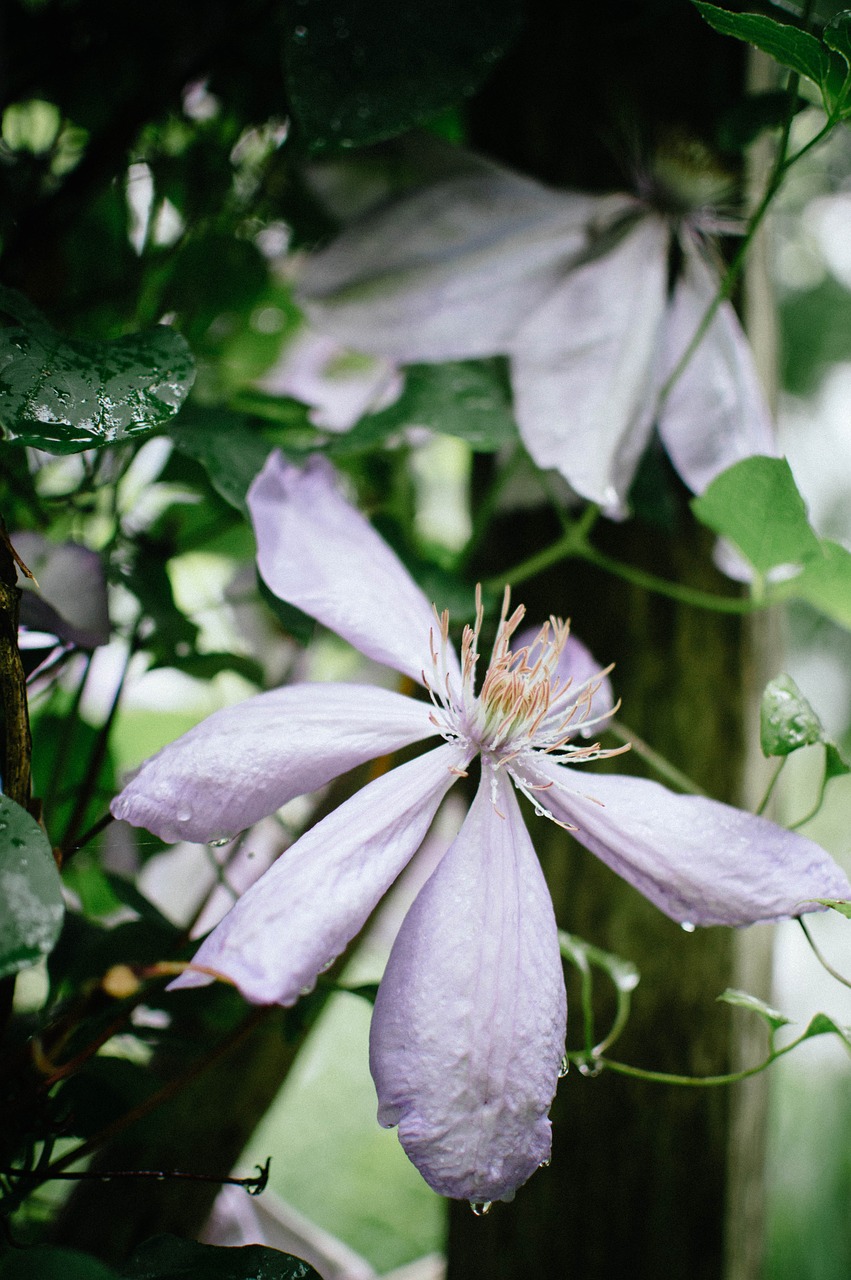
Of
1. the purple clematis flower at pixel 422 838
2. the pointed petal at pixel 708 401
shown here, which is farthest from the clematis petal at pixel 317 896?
the pointed petal at pixel 708 401

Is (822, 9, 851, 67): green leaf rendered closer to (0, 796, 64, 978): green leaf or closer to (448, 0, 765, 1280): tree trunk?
(448, 0, 765, 1280): tree trunk

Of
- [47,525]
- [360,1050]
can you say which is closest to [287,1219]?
[360,1050]

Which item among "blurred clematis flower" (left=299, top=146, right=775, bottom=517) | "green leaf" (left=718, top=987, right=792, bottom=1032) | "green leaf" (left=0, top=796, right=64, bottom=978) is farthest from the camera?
"blurred clematis flower" (left=299, top=146, right=775, bottom=517)

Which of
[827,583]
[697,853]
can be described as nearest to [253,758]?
[697,853]

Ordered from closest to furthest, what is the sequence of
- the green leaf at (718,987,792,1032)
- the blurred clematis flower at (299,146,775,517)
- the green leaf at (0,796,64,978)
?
the green leaf at (0,796,64,978) → the green leaf at (718,987,792,1032) → the blurred clematis flower at (299,146,775,517)

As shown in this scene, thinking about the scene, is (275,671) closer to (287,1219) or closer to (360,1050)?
(287,1219)

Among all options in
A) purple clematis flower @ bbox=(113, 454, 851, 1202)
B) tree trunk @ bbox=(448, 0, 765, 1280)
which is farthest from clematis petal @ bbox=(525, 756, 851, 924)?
tree trunk @ bbox=(448, 0, 765, 1280)

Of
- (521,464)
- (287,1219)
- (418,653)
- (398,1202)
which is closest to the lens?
(418,653)
